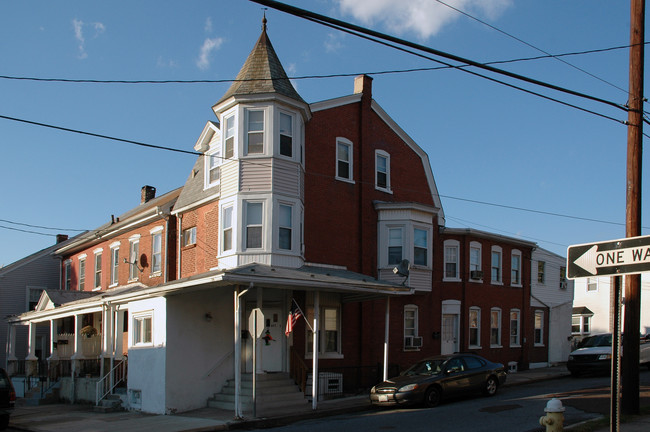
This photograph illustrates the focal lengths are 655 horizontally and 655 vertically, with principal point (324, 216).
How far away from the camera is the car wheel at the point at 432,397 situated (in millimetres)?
18094

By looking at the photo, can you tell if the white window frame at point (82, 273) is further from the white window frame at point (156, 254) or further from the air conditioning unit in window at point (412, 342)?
the air conditioning unit in window at point (412, 342)

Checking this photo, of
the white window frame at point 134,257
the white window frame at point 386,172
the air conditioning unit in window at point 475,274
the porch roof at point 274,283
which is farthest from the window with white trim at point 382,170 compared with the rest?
the white window frame at point 134,257

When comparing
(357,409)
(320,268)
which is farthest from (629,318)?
(320,268)

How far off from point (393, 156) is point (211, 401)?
478 inches

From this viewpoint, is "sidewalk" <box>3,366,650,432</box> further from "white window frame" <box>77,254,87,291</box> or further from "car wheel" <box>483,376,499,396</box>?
"white window frame" <box>77,254,87,291</box>

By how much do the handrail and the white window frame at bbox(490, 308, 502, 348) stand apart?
619 inches

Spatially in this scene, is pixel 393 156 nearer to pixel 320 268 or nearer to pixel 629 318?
pixel 320 268

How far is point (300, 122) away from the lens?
861 inches

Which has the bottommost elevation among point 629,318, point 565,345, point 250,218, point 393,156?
point 565,345

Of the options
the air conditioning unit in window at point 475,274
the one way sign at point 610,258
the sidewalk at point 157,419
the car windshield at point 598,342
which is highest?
the one way sign at point 610,258

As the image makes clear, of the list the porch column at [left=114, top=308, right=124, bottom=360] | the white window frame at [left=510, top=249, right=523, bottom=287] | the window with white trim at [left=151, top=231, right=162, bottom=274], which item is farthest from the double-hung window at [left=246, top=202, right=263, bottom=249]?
the white window frame at [left=510, top=249, right=523, bottom=287]

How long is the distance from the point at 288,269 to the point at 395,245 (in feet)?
20.8

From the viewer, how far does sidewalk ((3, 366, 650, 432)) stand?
1597cm

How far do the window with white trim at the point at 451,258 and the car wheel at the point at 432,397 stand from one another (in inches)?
372
